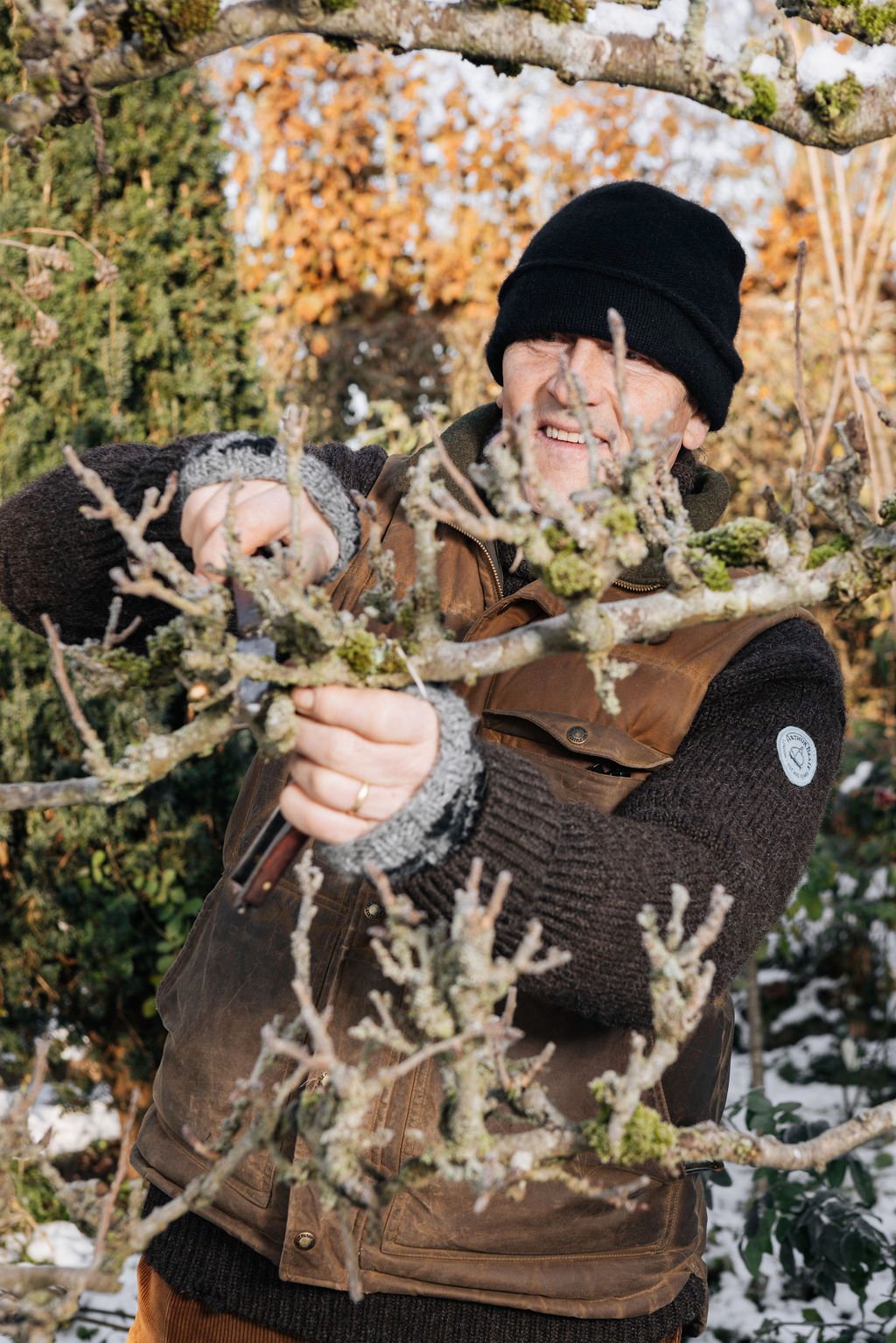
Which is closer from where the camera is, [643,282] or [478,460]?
[643,282]

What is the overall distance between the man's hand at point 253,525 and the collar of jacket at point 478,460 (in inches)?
17.6

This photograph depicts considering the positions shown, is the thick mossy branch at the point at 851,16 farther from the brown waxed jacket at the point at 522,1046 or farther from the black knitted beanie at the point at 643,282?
the brown waxed jacket at the point at 522,1046

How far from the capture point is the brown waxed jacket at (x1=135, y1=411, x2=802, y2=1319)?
178 cm

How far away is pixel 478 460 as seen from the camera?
7.59 feet

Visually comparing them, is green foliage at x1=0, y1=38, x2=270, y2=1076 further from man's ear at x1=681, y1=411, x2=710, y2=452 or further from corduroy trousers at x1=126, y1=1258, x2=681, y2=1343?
man's ear at x1=681, y1=411, x2=710, y2=452

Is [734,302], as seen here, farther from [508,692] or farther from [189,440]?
[189,440]

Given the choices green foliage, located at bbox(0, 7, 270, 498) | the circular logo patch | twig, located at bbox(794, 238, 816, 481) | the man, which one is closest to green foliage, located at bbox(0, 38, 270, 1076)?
green foliage, located at bbox(0, 7, 270, 498)

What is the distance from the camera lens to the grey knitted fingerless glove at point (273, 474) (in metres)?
1.71

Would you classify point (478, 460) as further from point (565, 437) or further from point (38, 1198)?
point (38, 1198)

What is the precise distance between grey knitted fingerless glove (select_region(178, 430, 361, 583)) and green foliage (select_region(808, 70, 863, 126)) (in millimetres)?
788

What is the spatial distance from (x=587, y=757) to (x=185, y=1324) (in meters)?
1.13

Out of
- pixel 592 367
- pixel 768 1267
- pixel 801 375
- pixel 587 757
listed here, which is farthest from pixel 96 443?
pixel 768 1267

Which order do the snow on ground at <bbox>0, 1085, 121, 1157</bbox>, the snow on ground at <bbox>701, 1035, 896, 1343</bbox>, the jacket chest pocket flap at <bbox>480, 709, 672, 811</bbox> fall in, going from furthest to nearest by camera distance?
the snow on ground at <bbox>0, 1085, 121, 1157</bbox>, the snow on ground at <bbox>701, 1035, 896, 1343</bbox>, the jacket chest pocket flap at <bbox>480, 709, 672, 811</bbox>

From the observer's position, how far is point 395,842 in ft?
4.21
